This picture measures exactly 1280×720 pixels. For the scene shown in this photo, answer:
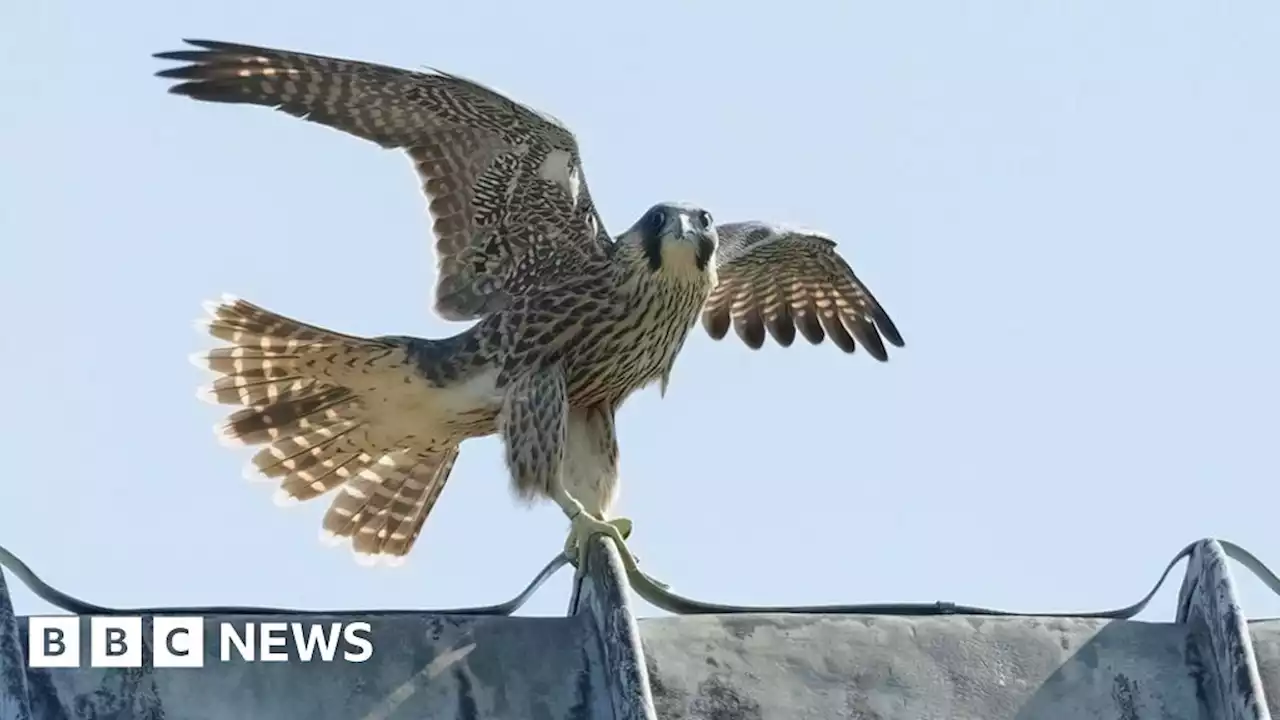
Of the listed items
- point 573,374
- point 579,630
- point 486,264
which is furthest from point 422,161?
point 579,630

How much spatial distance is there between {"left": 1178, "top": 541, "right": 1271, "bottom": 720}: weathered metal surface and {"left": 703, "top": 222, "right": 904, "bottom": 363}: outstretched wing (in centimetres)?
385

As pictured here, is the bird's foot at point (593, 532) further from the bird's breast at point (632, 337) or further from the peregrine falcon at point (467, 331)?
the bird's breast at point (632, 337)

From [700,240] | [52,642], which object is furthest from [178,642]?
[700,240]

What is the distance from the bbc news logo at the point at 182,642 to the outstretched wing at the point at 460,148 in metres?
3.01

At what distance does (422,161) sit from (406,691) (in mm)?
3357

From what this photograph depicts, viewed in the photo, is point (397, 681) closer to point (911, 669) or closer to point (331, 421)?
point (911, 669)

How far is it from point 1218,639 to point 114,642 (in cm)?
198

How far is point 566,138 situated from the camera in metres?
6.90

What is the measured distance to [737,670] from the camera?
4.06 m

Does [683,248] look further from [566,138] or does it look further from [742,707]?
[742,707]

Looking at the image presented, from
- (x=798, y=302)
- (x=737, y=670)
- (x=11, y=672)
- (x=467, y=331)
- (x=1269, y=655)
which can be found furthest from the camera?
(x=798, y=302)

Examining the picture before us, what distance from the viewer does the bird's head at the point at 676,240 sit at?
6.59 metres

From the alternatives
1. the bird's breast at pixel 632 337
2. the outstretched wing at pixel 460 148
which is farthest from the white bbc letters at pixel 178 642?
the outstretched wing at pixel 460 148

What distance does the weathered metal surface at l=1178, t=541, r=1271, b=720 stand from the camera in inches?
156
